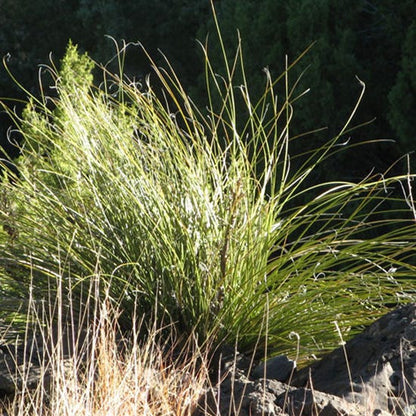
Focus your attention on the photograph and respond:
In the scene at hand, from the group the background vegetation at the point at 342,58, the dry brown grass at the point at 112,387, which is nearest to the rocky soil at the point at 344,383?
the dry brown grass at the point at 112,387

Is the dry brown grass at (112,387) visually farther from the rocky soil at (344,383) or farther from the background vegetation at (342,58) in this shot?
the background vegetation at (342,58)

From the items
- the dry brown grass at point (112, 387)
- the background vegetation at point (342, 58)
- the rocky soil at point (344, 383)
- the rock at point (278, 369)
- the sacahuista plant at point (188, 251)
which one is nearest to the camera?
the dry brown grass at point (112, 387)

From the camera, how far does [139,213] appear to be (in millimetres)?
3266

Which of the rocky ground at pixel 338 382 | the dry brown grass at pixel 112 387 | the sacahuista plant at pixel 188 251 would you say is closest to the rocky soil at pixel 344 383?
the rocky ground at pixel 338 382

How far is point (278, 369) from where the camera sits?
288 centimetres

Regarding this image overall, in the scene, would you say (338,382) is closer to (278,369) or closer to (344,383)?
(344,383)

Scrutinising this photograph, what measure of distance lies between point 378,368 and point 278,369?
0.40 m

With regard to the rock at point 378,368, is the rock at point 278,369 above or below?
below

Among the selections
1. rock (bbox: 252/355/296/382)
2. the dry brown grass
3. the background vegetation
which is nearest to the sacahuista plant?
rock (bbox: 252/355/296/382)

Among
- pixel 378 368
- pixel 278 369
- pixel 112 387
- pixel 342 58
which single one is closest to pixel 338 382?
pixel 378 368

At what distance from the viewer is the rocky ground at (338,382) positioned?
245 cm

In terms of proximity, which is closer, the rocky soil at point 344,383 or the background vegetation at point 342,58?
the rocky soil at point 344,383

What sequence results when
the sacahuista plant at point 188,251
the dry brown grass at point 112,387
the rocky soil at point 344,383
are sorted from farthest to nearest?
the sacahuista plant at point 188,251 → the rocky soil at point 344,383 → the dry brown grass at point 112,387

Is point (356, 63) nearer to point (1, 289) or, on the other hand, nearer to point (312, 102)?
point (312, 102)
